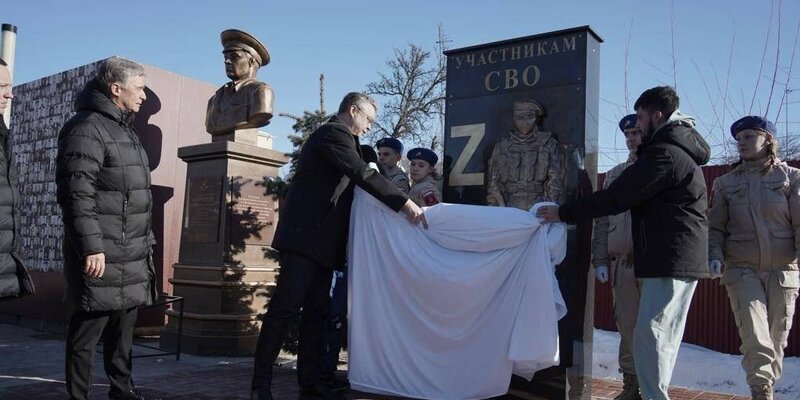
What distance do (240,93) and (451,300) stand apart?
3.98 metres

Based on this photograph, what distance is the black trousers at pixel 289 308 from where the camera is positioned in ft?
13.2

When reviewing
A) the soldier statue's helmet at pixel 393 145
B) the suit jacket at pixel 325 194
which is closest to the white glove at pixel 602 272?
the suit jacket at pixel 325 194

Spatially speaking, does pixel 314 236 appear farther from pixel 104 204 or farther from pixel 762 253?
pixel 762 253

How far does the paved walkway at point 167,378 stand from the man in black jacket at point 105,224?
76 centimetres

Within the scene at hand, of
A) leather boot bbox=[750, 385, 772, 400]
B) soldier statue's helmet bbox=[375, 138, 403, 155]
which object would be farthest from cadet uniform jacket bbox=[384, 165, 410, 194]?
leather boot bbox=[750, 385, 772, 400]

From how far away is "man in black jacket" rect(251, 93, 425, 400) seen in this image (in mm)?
→ 4074

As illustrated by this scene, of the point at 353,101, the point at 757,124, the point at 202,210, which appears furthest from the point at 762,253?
the point at 202,210

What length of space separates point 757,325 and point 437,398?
2228mm

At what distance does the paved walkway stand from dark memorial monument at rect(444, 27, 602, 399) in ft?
2.10

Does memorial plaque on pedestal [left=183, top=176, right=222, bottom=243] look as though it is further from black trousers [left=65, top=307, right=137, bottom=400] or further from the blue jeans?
the blue jeans

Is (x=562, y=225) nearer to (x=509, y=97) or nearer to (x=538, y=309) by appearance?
(x=538, y=309)

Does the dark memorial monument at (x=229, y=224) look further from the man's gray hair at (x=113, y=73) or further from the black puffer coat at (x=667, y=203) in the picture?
the black puffer coat at (x=667, y=203)

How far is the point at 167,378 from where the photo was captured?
520cm

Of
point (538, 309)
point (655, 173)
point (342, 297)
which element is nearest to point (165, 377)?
point (342, 297)
